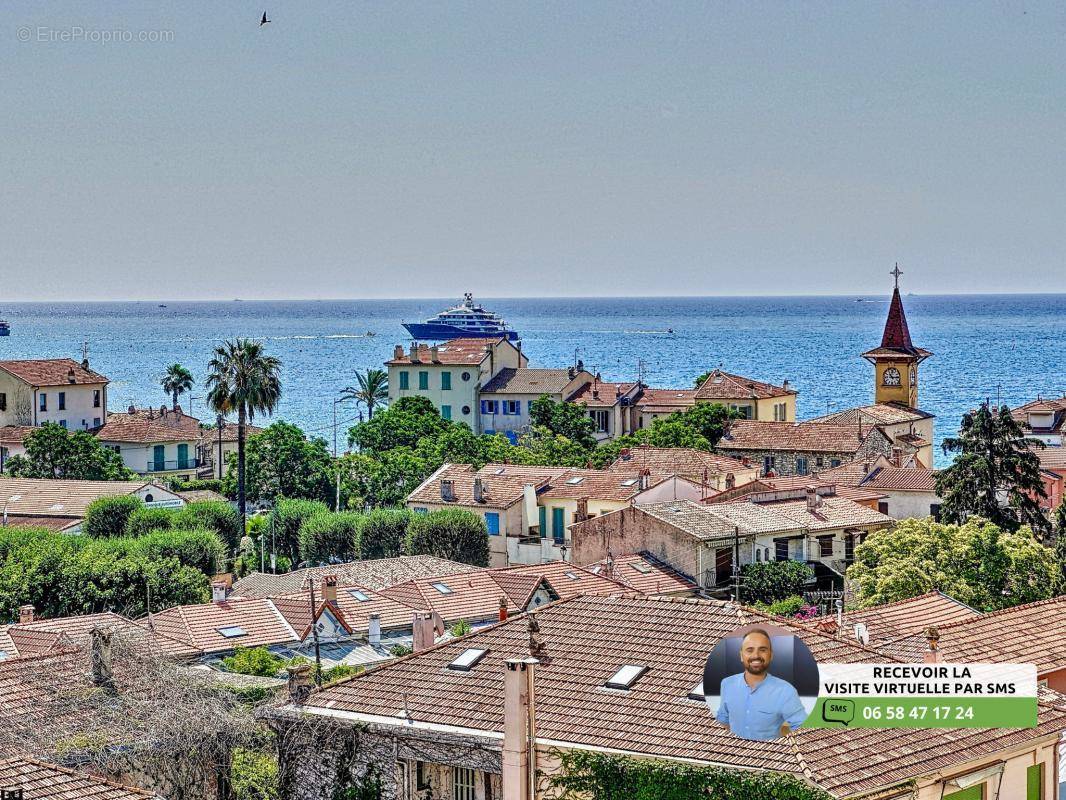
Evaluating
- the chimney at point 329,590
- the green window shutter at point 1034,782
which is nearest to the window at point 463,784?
the green window shutter at point 1034,782

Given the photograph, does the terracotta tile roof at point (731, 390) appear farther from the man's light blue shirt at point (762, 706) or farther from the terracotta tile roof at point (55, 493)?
the man's light blue shirt at point (762, 706)

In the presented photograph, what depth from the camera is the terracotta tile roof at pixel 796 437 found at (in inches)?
2918

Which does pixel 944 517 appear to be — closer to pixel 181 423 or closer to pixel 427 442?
pixel 427 442

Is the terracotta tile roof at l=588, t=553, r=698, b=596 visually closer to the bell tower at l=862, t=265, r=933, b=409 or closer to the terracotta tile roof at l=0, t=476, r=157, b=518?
the terracotta tile roof at l=0, t=476, r=157, b=518

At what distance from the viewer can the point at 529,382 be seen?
9619 centimetres

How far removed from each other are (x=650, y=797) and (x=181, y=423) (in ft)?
240

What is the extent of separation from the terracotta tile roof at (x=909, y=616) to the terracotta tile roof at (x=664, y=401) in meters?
62.1

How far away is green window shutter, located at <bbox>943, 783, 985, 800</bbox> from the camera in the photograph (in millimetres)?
16984

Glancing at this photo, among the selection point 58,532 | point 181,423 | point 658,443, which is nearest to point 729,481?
point 658,443

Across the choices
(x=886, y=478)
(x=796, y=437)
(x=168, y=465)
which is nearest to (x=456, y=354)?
(x=168, y=465)

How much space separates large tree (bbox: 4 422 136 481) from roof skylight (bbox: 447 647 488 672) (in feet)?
181

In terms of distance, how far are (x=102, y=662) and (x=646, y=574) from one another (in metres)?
22.3

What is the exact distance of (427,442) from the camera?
73.8 metres

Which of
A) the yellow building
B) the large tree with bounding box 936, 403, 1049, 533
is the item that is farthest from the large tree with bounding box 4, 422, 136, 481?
the large tree with bounding box 936, 403, 1049, 533
